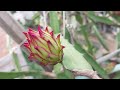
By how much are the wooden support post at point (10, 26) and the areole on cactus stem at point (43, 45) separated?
278mm

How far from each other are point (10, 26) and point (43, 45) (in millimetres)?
338

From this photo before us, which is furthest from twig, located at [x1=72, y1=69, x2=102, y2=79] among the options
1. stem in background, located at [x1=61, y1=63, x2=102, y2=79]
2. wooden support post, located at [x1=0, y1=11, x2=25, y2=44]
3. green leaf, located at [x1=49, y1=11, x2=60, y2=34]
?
green leaf, located at [x1=49, y1=11, x2=60, y2=34]

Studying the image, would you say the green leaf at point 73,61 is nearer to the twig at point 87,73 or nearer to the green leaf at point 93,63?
the twig at point 87,73

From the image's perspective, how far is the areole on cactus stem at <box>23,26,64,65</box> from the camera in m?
0.54

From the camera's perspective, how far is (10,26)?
0.87 metres

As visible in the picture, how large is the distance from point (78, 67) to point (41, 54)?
2.9 inches

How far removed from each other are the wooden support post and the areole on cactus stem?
278 millimetres

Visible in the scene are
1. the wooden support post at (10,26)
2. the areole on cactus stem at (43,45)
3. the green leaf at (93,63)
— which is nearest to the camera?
the areole on cactus stem at (43,45)

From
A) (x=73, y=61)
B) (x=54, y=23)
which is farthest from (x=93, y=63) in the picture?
(x=73, y=61)

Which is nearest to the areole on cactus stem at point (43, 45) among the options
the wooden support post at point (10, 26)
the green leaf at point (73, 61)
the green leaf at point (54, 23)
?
the green leaf at point (73, 61)

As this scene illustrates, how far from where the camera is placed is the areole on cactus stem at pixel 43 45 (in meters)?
0.54
